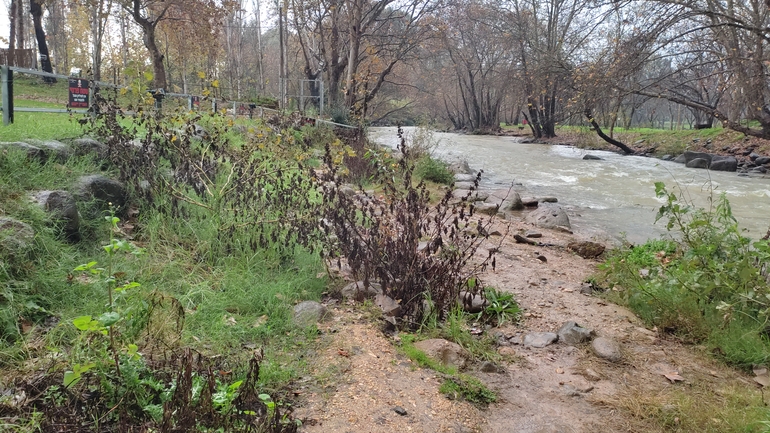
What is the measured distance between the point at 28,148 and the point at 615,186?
11.8 metres

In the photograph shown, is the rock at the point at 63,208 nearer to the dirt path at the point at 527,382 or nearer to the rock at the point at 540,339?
the dirt path at the point at 527,382

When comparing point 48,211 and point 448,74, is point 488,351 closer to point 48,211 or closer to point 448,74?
point 48,211

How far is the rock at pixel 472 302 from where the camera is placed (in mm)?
3621

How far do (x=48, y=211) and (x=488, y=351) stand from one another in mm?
3182

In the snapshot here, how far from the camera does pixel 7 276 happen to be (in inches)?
107

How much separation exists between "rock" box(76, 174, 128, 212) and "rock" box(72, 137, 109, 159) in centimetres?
73

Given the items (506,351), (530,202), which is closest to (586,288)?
(506,351)

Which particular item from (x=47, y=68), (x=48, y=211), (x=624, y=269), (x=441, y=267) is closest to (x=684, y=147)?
(x=624, y=269)

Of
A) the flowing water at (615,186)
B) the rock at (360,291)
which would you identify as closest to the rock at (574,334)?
the rock at (360,291)

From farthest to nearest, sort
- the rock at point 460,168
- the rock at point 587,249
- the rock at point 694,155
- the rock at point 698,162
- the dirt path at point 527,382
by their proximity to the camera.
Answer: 1. the rock at point 694,155
2. the rock at point 698,162
3. the rock at point 460,168
4. the rock at point 587,249
5. the dirt path at point 527,382

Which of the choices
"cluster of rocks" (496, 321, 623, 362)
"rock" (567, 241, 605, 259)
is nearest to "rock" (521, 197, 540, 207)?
"rock" (567, 241, 605, 259)

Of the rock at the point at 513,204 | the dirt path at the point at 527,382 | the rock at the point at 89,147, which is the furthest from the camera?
the rock at the point at 513,204

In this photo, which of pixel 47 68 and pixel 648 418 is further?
pixel 47 68

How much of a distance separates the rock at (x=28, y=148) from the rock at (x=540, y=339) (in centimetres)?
421
